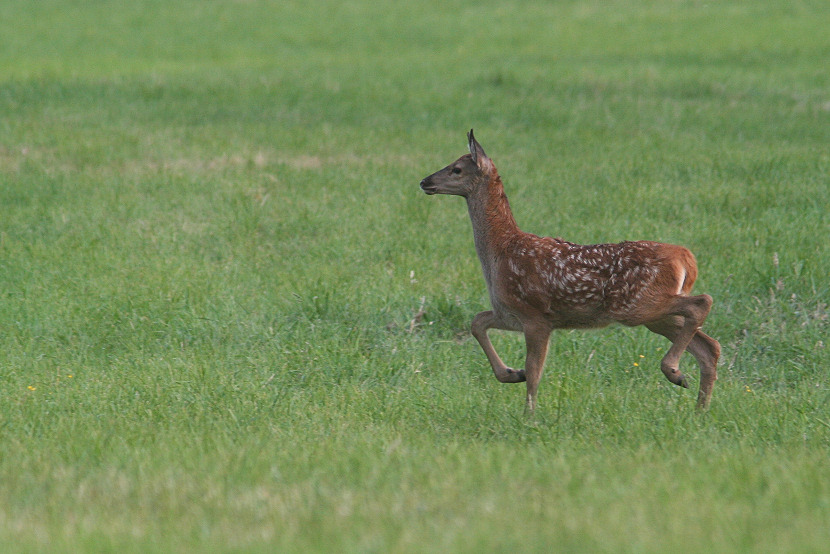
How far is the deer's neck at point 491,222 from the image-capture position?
722 centimetres

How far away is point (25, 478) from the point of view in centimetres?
527

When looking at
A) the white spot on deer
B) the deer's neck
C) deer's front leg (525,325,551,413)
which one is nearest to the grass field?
deer's front leg (525,325,551,413)

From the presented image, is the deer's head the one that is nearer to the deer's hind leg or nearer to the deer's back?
the deer's back

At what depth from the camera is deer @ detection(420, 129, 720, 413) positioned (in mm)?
6730

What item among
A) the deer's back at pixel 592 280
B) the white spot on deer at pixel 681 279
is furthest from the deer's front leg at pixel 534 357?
the white spot on deer at pixel 681 279

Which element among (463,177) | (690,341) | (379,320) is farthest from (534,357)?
(379,320)

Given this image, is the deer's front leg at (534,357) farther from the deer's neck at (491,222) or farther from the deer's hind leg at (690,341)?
the deer's hind leg at (690,341)

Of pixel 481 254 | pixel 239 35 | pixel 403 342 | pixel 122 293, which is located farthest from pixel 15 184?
pixel 239 35

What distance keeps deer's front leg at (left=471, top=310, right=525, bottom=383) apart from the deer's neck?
0.28 meters

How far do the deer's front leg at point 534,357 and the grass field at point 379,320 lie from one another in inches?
6.6

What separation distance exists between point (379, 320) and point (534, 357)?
6.91 ft

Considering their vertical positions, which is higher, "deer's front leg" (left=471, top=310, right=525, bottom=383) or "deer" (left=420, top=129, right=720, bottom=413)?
"deer" (left=420, top=129, right=720, bottom=413)

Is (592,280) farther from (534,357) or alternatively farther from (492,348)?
(492,348)

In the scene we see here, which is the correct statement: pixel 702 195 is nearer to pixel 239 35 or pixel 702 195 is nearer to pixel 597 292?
pixel 597 292
